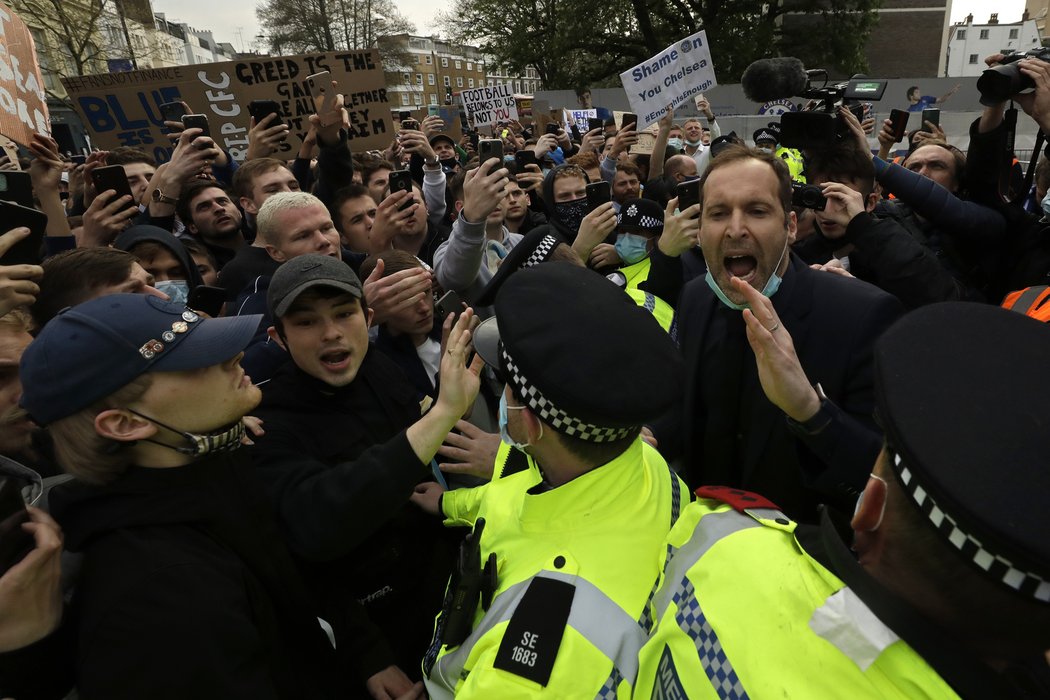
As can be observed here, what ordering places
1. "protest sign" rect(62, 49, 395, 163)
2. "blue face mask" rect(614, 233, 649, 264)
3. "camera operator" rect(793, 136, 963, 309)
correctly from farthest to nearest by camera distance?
"protest sign" rect(62, 49, 395, 163) < "blue face mask" rect(614, 233, 649, 264) < "camera operator" rect(793, 136, 963, 309)

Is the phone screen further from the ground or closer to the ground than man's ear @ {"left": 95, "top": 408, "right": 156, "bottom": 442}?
closer to the ground

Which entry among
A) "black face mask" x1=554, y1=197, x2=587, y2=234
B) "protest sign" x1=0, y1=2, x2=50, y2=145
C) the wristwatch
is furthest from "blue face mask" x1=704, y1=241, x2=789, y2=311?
"protest sign" x1=0, y1=2, x2=50, y2=145

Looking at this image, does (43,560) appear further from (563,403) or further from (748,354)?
(748,354)

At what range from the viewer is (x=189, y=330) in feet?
5.29

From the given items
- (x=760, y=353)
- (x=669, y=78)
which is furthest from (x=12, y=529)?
(x=669, y=78)

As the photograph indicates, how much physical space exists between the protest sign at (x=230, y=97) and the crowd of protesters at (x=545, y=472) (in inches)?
122

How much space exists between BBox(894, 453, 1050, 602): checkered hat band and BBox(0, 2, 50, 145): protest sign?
4488 mm

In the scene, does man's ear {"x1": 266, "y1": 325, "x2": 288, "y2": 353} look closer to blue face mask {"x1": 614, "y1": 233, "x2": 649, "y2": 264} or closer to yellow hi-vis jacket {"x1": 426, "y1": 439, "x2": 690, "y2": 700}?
yellow hi-vis jacket {"x1": 426, "y1": 439, "x2": 690, "y2": 700}

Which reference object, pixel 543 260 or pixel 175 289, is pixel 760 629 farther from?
pixel 175 289

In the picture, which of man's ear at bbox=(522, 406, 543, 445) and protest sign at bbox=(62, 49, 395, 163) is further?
protest sign at bbox=(62, 49, 395, 163)

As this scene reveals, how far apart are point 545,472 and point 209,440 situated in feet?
3.04

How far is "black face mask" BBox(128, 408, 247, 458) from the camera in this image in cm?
154

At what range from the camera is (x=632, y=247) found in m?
4.19

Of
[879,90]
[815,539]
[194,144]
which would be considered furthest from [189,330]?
[879,90]
